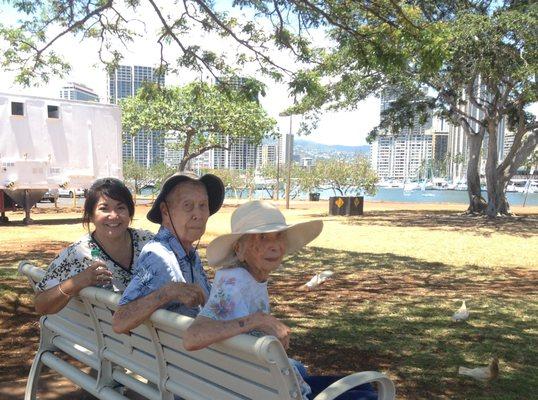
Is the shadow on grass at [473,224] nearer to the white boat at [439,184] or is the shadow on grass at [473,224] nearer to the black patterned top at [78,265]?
the black patterned top at [78,265]

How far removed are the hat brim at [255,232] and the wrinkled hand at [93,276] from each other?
697 millimetres

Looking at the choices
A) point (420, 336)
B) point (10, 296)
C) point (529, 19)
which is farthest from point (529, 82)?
point (10, 296)

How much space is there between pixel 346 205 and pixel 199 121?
857 centimetres

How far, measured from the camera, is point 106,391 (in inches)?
107

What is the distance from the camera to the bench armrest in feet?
6.13

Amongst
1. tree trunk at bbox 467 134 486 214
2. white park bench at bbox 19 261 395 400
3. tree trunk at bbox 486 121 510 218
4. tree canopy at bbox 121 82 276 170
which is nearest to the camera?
white park bench at bbox 19 261 395 400

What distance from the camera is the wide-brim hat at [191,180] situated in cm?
265

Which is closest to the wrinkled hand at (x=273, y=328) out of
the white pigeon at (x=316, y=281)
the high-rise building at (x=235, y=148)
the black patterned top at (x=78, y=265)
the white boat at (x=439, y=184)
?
the black patterned top at (x=78, y=265)

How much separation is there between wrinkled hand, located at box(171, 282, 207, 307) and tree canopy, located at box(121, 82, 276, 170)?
2259 centimetres

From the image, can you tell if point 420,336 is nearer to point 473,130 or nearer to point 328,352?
point 328,352

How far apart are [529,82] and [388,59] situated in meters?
10.3

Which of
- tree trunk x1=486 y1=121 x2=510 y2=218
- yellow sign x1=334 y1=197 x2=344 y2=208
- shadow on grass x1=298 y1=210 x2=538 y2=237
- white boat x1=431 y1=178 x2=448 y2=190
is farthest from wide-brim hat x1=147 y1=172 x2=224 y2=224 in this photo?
white boat x1=431 y1=178 x2=448 y2=190

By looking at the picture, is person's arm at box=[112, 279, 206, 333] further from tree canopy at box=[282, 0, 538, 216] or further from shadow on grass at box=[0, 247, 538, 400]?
tree canopy at box=[282, 0, 538, 216]

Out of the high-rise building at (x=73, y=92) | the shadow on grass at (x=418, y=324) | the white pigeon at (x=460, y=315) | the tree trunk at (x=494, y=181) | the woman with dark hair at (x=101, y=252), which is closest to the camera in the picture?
the woman with dark hair at (x=101, y=252)
